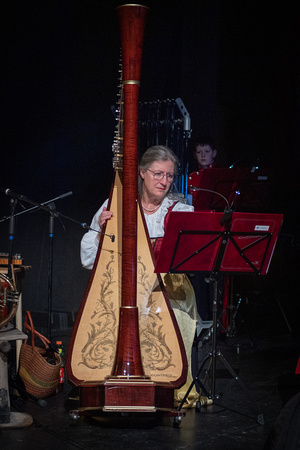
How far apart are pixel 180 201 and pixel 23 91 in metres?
2.60

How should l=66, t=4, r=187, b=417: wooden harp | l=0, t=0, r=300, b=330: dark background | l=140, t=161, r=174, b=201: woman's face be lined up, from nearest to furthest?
l=66, t=4, r=187, b=417: wooden harp
l=140, t=161, r=174, b=201: woman's face
l=0, t=0, r=300, b=330: dark background

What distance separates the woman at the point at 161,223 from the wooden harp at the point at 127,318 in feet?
1.21

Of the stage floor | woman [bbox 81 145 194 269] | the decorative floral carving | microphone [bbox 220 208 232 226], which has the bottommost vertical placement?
the stage floor

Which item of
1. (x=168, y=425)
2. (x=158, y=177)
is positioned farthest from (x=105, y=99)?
(x=168, y=425)

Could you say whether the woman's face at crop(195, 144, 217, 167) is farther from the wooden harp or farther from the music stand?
the wooden harp

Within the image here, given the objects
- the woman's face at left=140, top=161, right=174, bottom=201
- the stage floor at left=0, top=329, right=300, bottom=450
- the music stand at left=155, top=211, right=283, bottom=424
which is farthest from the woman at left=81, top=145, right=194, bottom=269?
the stage floor at left=0, top=329, right=300, bottom=450

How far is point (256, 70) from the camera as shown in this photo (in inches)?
233

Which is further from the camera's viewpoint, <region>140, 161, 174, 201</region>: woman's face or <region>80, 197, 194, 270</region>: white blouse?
<region>140, 161, 174, 201</region>: woman's face

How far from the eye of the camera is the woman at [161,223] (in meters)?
3.01

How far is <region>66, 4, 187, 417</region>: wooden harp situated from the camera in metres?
2.41

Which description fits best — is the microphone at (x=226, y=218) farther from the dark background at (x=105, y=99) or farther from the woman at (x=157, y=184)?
the dark background at (x=105, y=99)

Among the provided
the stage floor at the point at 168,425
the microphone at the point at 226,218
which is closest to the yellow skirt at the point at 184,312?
the stage floor at the point at 168,425

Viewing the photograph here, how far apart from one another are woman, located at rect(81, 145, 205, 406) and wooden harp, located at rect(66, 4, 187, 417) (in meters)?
0.37

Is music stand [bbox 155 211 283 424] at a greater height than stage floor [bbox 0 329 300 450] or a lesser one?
greater
